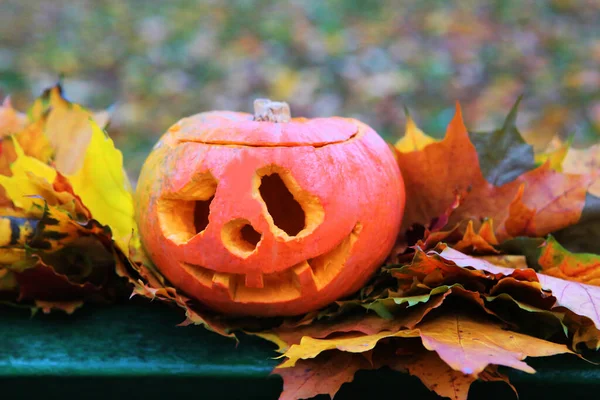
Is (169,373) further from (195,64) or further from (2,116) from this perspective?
(195,64)

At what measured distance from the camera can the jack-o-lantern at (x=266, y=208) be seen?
3.45ft

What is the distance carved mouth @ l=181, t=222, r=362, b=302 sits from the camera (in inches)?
42.9

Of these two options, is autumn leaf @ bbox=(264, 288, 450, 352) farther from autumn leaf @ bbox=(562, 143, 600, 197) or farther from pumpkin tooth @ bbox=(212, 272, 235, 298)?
autumn leaf @ bbox=(562, 143, 600, 197)

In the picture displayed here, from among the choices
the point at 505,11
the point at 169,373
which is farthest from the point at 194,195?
the point at 505,11

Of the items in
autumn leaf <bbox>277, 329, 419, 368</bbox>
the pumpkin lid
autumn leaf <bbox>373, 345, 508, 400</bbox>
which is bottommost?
autumn leaf <bbox>373, 345, 508, 400</bbox>

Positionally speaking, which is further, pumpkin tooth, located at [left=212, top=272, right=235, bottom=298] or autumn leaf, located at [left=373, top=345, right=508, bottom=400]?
pumpkin tooth, located at [left=212, top=272, right=235, bottom=298]

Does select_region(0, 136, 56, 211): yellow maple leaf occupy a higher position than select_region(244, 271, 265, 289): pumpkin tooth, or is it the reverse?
select_region(0, 136, 56, 211): yellow maple leaf

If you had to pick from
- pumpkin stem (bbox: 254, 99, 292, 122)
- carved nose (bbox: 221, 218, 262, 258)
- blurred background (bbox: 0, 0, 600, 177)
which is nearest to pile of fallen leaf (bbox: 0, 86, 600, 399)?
carved nose (bbox: 221, 218, 262, 258)

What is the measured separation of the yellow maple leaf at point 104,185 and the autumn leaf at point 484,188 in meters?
0.52

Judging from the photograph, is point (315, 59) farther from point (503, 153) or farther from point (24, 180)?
point (24, 180)

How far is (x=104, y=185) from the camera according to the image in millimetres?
1204

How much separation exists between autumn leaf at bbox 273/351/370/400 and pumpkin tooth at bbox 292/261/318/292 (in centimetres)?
11

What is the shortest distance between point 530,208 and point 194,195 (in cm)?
62

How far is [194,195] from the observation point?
1098 mm
